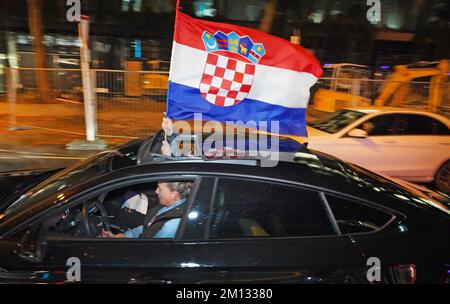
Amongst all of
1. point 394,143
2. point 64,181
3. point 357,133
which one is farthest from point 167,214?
point 394,143

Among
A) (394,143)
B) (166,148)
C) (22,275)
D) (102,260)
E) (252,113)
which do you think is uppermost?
(252,113)

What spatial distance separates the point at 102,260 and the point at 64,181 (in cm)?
77

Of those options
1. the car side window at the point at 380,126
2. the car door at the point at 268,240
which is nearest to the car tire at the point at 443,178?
the car side window at the point at 380,126

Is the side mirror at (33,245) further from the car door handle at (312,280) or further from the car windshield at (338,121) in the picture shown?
the car windshield at (338,121)

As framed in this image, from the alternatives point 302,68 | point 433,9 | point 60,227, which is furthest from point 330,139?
point 433,9

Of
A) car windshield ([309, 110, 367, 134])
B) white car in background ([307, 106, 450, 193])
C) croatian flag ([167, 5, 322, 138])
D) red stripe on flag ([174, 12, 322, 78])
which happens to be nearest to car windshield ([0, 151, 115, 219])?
croatian flag ([167, 5, 322, 138])

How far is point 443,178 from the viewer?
700cm

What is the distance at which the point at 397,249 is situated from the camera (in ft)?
8.00

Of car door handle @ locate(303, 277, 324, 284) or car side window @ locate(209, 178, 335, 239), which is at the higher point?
car side window @ locate(209, 178, 335, 239)

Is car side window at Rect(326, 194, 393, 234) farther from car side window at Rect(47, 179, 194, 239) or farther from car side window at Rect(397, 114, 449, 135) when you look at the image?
car side window at Rect(397, 114, 449, 135)

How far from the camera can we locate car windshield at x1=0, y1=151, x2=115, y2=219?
2729 millimetres

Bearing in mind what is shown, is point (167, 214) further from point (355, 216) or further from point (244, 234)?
point (355, 216)

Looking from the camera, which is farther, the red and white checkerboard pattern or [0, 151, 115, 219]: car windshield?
the red and white checkerboard pattern
